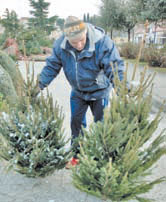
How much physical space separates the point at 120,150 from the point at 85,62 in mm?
917

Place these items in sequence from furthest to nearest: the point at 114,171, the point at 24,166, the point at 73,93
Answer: the point at 73,93
the point at 24,166
the point at 114,171

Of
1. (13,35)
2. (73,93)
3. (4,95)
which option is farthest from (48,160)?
(13,35)

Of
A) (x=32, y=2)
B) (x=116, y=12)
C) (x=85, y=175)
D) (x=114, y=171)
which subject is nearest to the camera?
(x=114, y=171)

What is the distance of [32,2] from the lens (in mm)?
33500

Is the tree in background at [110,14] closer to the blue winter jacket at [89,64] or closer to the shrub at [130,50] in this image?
the shrub at [130,50]

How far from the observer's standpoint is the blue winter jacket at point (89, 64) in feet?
6.66

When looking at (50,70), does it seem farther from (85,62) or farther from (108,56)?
(108,56)

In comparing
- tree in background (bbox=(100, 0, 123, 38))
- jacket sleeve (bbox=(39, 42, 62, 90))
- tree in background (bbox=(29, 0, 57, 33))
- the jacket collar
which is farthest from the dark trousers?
tree in background (bbox=(29, 0, 57, 33))

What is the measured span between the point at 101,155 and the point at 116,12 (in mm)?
20679

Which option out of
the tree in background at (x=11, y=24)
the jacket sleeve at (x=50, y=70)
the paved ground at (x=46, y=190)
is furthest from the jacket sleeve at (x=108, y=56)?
the tree in background at (x=11, y=24)

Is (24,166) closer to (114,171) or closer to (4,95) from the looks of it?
(114,171)

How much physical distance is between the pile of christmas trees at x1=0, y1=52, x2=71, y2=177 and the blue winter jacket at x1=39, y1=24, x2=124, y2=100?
28cm

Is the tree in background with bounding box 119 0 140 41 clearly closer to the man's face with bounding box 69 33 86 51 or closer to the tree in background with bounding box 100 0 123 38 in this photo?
the tree in background with bounding box 100 0 123 38

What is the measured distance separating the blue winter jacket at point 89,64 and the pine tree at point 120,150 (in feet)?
1.25
